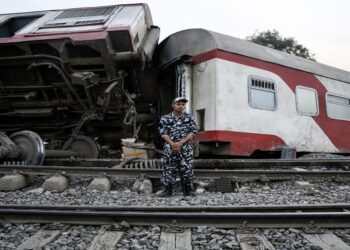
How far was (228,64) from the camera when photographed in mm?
7219

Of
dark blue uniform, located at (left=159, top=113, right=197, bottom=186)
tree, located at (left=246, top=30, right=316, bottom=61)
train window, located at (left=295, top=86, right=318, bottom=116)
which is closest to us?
dark blue uniform, located at (left=159, top=113, right=197, bottom=186)

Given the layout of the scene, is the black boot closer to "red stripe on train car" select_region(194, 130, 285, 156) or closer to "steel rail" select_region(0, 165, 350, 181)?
"steel rail" select_region(0, 165, 350, 181)

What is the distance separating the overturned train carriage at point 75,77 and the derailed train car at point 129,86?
20 mm

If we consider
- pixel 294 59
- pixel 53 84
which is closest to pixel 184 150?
pixel 53 84

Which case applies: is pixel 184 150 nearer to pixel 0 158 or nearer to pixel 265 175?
pixel 265 175

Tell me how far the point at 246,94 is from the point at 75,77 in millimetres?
3420

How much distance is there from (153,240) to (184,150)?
2258mm

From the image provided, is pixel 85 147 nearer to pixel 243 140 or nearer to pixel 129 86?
pixel 129 86

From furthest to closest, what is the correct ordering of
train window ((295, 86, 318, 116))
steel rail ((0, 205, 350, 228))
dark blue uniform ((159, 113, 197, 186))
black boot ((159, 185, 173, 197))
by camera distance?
train window ((295, 86, 318, 116))
dark blue uniform ((159, 113, 197, 186))
black boot ((159, 185, 173, 197))
steel rail ((0, 205, 350, 228))

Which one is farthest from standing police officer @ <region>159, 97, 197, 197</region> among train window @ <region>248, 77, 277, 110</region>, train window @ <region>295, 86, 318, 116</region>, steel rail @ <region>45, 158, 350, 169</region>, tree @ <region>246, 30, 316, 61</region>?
tree @ <region>246, 30, 316, 61</region>

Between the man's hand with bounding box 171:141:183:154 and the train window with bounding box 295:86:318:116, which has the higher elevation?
the train window with bounding box 295:86:318:116

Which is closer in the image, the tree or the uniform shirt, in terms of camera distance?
the uniform shirt

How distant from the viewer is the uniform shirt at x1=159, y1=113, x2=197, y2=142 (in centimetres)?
497

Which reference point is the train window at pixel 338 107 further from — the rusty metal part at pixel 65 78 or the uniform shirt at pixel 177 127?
the rusty metal part at pixel 65 78
